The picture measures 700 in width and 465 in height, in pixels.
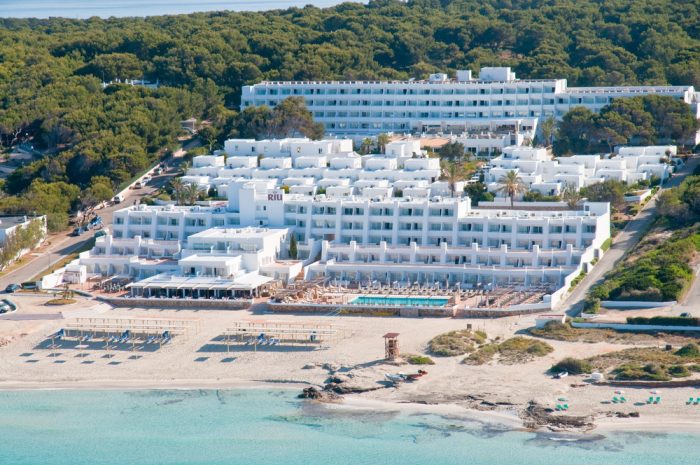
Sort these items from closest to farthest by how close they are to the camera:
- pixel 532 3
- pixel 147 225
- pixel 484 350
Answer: pixel 484 350 < pixel 147 225 < pixel 532 3

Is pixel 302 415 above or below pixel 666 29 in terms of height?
below

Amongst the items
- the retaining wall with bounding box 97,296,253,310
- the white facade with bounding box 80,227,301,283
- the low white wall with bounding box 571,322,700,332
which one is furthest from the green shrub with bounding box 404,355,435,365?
the white facade with bounding box 80,227,301,283

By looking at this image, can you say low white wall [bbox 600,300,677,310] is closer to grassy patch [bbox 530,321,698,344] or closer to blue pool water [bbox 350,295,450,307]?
grassy patch [bbox 530,321,698,344]

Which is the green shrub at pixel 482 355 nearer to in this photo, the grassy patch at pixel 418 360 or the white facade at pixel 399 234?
the grassy patch at pixel 418 360

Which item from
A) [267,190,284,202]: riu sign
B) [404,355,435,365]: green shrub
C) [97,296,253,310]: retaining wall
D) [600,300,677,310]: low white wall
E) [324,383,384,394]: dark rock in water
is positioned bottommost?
[324,383,384,394]: dark rock in water

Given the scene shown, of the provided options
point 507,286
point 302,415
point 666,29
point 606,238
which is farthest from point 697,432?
point 666,29

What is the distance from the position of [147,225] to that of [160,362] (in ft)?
59.6

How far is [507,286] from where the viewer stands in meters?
63.3

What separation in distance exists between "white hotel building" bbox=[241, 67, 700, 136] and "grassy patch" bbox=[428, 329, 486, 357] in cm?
3817

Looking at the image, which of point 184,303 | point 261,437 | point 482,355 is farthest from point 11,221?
point 482,355

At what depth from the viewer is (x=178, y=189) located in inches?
3078

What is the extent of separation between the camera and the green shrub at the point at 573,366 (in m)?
50.7

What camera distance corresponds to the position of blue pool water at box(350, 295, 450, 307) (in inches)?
2383

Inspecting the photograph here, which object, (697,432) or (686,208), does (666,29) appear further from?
(697,432)
